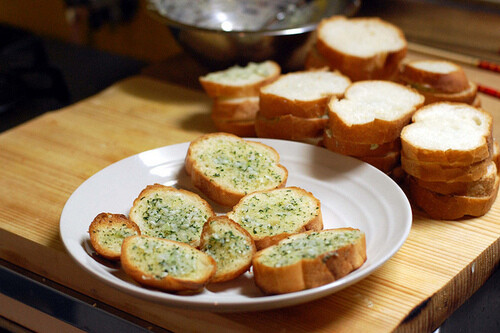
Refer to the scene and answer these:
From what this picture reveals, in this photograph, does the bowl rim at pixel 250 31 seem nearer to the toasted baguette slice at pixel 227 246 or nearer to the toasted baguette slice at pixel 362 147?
the toasted baguette slice at pixel 362 147

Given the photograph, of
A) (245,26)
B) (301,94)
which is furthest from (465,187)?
(245,26)

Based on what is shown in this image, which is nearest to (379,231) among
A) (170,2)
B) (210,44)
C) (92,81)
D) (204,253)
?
(204,253)

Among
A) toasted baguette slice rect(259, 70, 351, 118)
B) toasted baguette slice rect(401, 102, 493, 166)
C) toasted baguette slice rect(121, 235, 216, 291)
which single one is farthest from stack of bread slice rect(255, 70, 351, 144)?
toasted baguette slice rect(121, 235, 216, 291)

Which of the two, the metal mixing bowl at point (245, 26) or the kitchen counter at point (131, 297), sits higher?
the metal mixing bowl at point (245, 26)

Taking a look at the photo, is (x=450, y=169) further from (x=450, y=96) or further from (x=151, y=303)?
(x=151, y=303)

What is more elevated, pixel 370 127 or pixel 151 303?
pixel 370 127

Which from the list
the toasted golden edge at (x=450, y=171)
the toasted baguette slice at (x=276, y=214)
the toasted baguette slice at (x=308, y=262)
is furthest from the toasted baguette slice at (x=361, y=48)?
the toasted baguette slice at (x=308, y=262)
